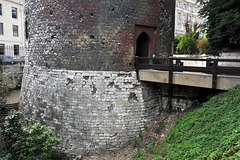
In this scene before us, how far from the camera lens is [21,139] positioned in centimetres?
629

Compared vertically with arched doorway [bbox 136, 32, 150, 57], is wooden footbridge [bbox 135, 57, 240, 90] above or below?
below

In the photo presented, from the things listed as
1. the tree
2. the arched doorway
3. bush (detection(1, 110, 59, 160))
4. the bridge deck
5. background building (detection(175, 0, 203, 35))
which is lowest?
bush (detection(1, 110, 59, 160))

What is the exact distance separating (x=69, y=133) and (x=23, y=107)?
12.5 ft

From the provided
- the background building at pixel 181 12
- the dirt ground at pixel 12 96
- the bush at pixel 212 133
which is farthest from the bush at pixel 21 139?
the background building at pixel 181 12

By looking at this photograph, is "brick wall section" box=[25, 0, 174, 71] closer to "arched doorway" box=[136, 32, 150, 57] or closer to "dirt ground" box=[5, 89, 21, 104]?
"arched doorway" box=[136, 32, 150, 57]

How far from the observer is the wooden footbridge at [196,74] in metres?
6.40

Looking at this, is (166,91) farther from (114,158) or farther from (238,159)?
(238,159)

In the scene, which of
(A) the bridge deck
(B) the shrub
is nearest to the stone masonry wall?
(A) the bridge deck

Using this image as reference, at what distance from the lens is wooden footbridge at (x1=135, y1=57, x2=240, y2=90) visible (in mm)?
6402

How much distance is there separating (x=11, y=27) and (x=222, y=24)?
81.7 ft

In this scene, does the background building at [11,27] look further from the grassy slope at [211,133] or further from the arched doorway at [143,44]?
the grassy slope at [211,133]

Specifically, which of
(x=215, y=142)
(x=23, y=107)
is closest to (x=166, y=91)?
(x=215, y=142)

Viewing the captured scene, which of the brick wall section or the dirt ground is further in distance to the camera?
the dirt ground

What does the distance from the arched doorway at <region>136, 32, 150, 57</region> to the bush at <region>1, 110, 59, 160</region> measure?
602cm
